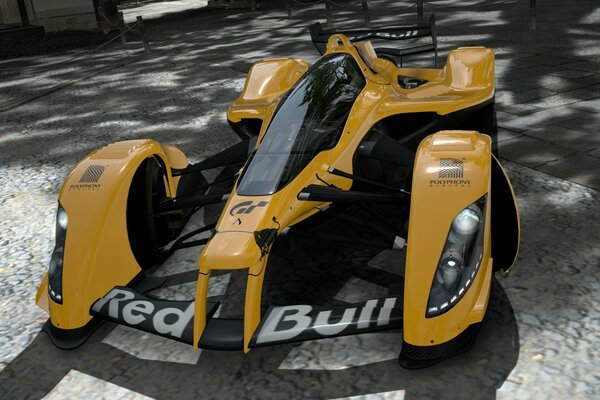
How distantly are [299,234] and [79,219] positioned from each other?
1310 millimetres

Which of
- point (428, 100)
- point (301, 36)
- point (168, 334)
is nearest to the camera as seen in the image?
point (168, 334)

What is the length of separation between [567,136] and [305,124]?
3.31m

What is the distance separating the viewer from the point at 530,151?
19.8ft

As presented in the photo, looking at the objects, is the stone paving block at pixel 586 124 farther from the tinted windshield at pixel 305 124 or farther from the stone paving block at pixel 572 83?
the tinted windshield at pixel 305 124

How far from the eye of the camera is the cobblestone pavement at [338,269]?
3141 mm

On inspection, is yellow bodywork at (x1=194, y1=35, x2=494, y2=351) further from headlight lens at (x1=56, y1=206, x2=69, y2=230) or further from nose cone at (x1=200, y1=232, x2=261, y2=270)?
headlight lens at (x1=56, y1=206, x2=69, y2=230)

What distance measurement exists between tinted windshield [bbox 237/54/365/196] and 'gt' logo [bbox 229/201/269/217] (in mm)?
92

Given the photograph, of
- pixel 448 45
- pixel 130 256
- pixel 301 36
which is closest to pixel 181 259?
→ pixel 130 256

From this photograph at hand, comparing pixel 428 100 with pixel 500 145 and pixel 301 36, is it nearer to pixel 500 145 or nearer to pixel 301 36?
pixel 500 145

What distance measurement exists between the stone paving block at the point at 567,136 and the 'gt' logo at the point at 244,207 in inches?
143

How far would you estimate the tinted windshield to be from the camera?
3898 mm

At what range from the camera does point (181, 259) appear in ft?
15.2

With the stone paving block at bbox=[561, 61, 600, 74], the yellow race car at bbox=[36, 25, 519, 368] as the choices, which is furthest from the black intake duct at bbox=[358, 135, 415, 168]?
the stone paving block at bbox=[561, 61, 600, 74]

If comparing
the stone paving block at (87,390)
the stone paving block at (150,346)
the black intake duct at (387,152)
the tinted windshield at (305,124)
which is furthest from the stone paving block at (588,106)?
the stone paving block at (87,390)
